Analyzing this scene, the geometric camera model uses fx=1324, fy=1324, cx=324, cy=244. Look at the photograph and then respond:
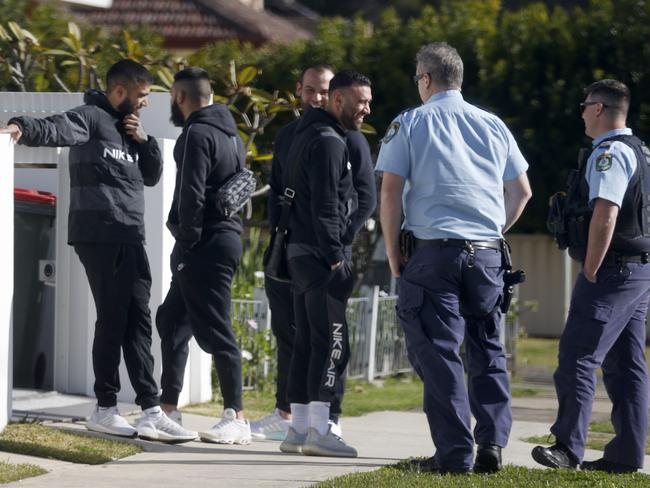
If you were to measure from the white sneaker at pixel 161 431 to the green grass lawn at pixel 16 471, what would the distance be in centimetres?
92

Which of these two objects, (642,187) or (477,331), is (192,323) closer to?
(477,331)

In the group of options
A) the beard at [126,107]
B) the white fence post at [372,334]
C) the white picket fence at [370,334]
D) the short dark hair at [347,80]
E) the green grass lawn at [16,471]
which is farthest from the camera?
the white fence post at [372,334]

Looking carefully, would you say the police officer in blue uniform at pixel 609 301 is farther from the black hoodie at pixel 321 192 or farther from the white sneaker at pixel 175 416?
the white sneaker at pixel 175 416

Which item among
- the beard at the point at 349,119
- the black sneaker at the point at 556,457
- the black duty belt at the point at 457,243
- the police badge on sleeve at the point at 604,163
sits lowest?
the black sneaker at the point at 556,457

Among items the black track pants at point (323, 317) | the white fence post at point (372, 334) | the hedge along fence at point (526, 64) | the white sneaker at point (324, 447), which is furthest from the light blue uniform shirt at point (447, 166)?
the hedge along fence at point (526, 64)

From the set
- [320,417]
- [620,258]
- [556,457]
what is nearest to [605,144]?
[620,258]

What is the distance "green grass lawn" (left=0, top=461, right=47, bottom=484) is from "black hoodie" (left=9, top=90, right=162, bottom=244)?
131 cm

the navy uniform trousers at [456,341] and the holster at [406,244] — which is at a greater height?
the holster at [406,244]

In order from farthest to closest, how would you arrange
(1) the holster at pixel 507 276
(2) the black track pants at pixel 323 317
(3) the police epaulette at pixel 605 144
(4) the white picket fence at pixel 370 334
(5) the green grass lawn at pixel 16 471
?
(4) the white picket fence at pixel 370 334
(2) the black track pants at pixel 323 317
(3) the police epaulette at pixel 605 144
(1) the holster at pixel 507 276
(5) the green grass lawn at pixel 16 471

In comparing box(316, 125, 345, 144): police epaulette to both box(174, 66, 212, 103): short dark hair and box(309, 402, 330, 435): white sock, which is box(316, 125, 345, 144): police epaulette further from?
box(309, 402, 330, 435): white sock

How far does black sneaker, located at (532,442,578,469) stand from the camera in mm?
6059

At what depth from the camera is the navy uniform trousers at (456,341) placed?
5668 millimetres

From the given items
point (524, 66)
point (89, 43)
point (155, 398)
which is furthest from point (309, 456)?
point (524, 66)

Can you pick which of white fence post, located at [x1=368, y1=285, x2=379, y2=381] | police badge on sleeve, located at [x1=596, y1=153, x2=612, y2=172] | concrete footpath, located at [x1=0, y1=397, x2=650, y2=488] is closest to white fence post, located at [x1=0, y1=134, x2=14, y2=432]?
concrete footpath, located at [x1=0, y1=397, x2=650, y2=488]
